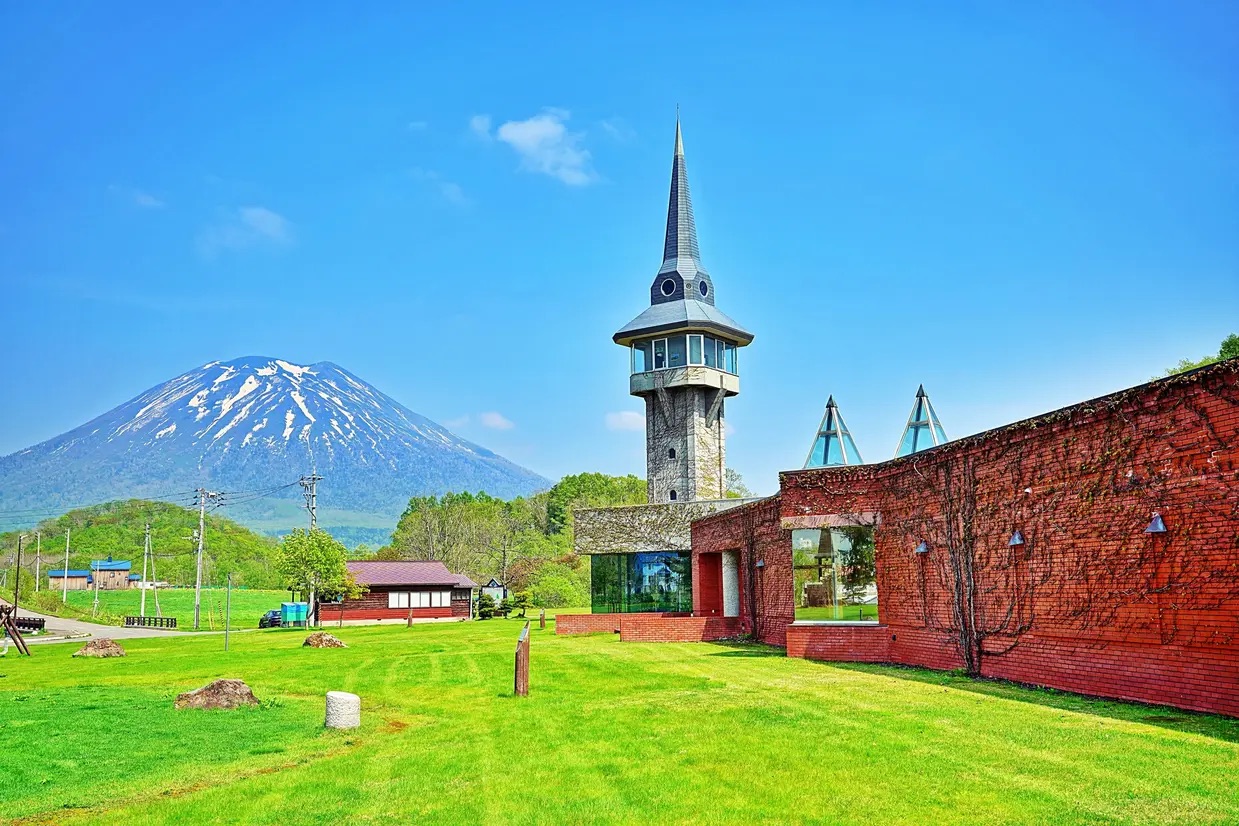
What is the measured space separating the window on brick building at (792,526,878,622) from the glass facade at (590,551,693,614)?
19.4 metres

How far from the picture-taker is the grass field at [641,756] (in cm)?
820

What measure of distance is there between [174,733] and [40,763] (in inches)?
79.2

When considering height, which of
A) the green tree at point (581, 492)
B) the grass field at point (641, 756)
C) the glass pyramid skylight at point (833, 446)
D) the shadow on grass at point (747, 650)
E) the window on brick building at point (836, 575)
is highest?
the green tree at point (581, 492)

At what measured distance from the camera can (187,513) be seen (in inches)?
5482

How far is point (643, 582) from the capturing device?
142 feet

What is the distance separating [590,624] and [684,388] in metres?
20.1

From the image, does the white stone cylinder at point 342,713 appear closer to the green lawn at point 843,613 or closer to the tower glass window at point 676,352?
the green lawn at point 843,613

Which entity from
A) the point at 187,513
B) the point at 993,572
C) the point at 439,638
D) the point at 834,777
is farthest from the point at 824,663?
the point at 187,513

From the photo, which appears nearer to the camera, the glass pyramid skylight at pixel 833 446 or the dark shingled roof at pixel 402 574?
the glass pyramid skylight at pixel 833 446

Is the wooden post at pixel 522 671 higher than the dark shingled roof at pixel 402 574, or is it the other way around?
the dark shingled roof at pixel 402 574

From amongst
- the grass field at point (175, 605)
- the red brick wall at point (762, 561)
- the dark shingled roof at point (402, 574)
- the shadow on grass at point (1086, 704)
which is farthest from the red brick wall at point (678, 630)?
the grass field at point (175, 605)

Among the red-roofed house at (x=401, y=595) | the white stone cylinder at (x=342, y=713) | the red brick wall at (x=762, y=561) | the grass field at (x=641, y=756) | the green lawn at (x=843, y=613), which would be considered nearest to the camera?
the grass field at (x=641, y=756)

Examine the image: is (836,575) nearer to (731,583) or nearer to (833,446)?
(833,446)

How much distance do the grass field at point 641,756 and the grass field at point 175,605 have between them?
5142cm
